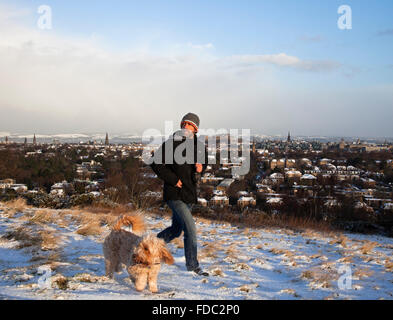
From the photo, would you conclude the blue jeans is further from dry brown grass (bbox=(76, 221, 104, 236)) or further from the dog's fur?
dry brown grass (bbox=(76, 221, 104, 236))

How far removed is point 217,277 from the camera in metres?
3.40

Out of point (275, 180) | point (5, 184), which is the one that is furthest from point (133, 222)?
point (275, 180)

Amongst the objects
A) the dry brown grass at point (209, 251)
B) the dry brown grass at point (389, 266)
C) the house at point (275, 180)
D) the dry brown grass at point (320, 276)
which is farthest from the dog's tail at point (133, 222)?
the house at point (275, 180)

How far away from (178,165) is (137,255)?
1.08 metres

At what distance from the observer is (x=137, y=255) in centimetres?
276

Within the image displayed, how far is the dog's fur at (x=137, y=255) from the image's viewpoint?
9.00 ft

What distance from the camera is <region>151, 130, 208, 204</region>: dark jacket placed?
10.9ft

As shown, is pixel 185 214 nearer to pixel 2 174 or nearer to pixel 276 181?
pixel 2 174

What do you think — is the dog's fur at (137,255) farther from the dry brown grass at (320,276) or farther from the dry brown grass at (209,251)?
the dry brown grass at (320,276)

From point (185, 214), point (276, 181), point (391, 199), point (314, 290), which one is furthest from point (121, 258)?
point (276, 181)

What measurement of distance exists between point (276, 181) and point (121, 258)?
34.1 m

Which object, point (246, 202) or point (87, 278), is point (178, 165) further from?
point (246, 202)

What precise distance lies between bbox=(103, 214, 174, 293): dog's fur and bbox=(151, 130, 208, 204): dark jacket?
2.09 ft

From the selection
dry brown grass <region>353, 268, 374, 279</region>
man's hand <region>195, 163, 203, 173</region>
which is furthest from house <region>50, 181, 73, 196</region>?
dry brown grass <region>353, 268, 374, 279</region>
